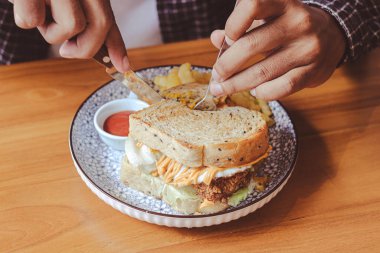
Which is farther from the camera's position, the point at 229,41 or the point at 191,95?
the point at 191,95

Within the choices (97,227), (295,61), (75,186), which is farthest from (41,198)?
(295,61)

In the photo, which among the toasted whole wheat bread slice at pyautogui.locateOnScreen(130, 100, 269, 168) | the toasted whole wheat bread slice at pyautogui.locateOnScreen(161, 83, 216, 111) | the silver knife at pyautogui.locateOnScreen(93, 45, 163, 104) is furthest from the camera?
the toasted whole wheat bread slice at pyautogui.locateOnScreen(161, 83, 216, 111)

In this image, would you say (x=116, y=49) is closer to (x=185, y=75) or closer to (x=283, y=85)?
(x=185, y=75)

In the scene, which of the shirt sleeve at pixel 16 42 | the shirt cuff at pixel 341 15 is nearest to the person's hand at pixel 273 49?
the shirt cuff at pixel 341 15

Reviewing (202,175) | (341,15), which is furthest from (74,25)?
(341,15)

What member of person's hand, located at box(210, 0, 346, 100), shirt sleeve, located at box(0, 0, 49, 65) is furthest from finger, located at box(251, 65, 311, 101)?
shirt sleeve, located at box(0, 0, 49, 65)

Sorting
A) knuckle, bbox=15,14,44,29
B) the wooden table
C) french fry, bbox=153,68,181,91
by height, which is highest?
knuckle, bbox=15,14,44,29

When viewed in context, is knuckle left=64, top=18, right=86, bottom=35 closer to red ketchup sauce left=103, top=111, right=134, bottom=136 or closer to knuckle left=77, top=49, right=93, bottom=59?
knuckle left=77, top=49, right=93, bottom=59
